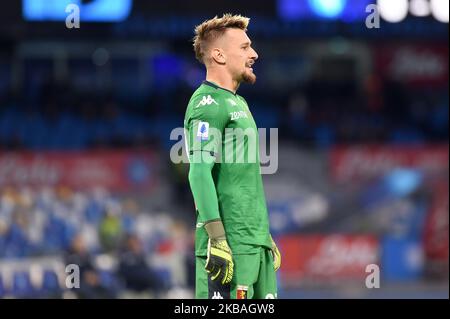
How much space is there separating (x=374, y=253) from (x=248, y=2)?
5.55 meters

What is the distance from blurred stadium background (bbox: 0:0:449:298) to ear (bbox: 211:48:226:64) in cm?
676

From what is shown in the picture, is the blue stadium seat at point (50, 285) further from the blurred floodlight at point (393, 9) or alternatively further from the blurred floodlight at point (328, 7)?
the blurred floodlight at point (393, 9)

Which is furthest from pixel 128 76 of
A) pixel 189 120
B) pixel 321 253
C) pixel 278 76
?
pixel 189 120

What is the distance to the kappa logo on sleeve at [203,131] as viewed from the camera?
5043 mm

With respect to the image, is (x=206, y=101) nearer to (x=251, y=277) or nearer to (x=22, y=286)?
(x=251, y=277)

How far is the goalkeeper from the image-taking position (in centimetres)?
499

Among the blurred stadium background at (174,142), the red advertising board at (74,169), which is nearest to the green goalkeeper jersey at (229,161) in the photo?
the blurred stadium background at (174,142)

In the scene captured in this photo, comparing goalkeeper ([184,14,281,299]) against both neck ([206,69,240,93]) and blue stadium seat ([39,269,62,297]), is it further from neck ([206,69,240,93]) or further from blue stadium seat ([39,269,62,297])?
blue stadium seat ([39,269,62,297])

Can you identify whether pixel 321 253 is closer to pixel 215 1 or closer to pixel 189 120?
pixel 215 1

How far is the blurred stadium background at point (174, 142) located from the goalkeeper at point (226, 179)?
6.64m

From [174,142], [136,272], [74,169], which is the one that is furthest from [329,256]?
[74,169]

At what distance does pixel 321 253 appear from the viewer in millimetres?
17281

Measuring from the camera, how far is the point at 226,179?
5152mm

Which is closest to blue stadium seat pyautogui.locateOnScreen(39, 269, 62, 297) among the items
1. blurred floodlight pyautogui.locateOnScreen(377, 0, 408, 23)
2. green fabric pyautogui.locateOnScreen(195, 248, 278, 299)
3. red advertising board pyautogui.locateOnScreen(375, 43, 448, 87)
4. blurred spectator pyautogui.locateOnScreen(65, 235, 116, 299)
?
blurred spectator pyautogui.locateOnScreen(65, 235, 116, 299)
